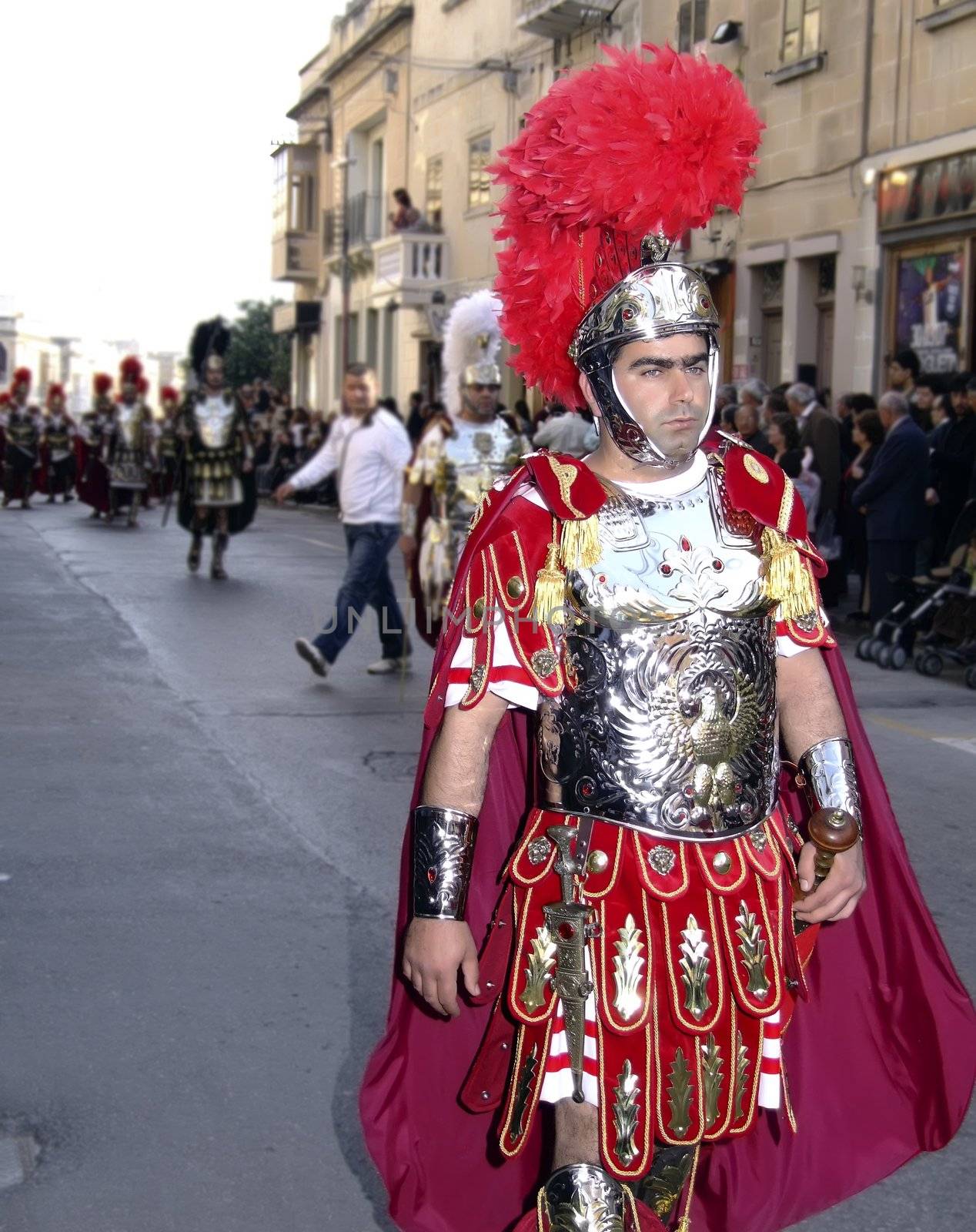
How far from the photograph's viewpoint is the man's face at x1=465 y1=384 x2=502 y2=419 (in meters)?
9.31

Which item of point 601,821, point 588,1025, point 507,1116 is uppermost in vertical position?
point 601,821

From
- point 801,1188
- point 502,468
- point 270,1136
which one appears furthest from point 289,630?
point 801,1188

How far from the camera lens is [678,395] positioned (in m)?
2.82

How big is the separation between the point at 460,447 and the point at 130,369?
62.1ft

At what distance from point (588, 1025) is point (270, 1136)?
158 centimetres

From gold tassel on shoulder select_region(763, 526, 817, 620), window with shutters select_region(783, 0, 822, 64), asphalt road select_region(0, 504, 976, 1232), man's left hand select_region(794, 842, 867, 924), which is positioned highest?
window with shutters select_region(783, 0, 822, 64)

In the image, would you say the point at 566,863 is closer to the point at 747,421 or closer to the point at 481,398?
the point at 481,398

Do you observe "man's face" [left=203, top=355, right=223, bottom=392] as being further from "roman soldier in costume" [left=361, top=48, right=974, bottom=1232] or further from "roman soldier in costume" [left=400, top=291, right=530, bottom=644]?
"roman soldier in costume" [left=361, top=48, right=974, bottom=1232]

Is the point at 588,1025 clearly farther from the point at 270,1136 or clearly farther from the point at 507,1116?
the point at 270,1136

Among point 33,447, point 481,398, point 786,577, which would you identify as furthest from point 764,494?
point 33,447

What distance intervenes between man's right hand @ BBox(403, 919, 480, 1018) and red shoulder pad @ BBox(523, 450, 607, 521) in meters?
0.69

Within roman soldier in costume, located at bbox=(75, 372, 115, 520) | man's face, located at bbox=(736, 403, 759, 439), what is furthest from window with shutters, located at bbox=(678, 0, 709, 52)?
roman soldier in costume, located at bbox=(75, 372, 115, 520)

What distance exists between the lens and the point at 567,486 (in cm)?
281

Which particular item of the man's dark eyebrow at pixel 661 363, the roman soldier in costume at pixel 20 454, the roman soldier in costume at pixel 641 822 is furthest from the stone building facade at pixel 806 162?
the man's dark eyebrow at pixel 661 363
